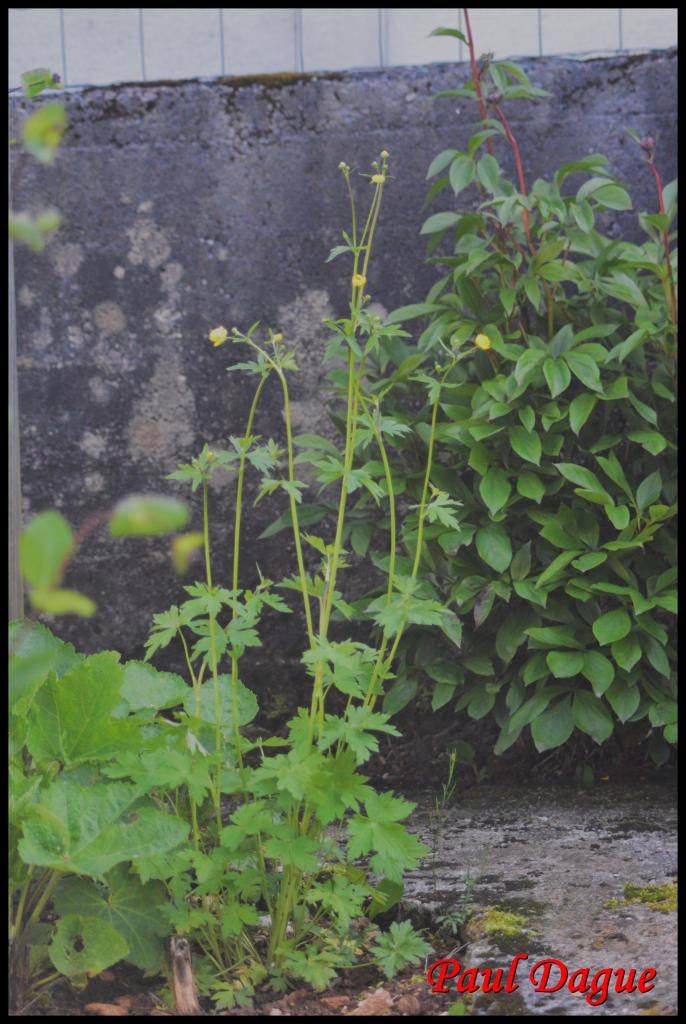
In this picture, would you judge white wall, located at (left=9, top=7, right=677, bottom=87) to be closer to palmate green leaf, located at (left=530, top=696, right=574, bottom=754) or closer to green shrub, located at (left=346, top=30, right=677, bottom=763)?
green shrub, located at (left=346, top=30, right=677, bottom=763)

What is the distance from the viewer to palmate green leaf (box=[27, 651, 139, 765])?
1637 mm

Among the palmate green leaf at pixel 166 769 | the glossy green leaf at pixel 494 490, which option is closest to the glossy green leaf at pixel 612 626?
the glossy green leaf at pixel 494 490

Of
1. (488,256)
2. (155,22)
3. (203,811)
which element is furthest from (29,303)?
(203,811)

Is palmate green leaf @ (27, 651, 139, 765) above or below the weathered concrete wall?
below

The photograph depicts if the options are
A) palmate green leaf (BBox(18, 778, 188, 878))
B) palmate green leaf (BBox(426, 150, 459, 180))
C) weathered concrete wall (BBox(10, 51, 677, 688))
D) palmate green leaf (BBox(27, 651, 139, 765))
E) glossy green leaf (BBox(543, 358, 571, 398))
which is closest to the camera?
palmate green leaf (BBox(18, 778, 188, 878))

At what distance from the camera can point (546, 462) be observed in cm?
252

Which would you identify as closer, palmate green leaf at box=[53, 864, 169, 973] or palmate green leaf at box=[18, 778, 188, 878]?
palmate green leaf at box=[18, 778, 188, 878]

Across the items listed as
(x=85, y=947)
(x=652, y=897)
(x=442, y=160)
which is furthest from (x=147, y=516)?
(x=442, y=160)

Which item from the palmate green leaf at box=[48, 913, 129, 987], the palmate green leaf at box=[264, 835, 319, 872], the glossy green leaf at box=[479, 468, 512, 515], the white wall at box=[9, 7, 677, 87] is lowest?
the palmate green leaf at box=[48, 913, 129, 987]

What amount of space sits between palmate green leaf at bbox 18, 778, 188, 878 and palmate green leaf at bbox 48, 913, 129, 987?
0.16 meters

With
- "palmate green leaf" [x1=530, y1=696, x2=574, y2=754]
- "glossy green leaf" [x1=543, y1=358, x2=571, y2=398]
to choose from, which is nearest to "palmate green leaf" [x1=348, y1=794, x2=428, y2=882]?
"palmate green leaf" [x1=530, y1=696, x2=574, y2=754]

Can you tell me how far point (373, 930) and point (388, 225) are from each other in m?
1.98

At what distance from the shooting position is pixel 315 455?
8.23 feet

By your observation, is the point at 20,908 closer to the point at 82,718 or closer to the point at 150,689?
the point at 82,718
